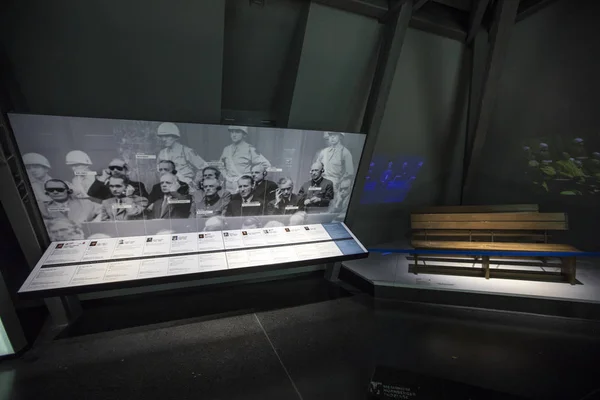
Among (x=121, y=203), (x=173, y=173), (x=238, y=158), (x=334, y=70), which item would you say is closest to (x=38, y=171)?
(x=121, y=203)

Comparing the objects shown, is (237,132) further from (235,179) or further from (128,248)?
(128,248)

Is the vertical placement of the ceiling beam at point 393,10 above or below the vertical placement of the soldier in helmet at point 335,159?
above

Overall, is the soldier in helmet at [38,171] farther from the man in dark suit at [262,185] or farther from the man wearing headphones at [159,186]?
the man in dark suit at [262,185]

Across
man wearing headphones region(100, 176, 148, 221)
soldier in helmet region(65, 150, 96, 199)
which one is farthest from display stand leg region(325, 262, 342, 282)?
soldier in helmet region(65, 150, 96, 199)

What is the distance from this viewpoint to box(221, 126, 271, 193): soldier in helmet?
2.86 metres

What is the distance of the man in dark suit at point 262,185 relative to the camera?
3104 mm

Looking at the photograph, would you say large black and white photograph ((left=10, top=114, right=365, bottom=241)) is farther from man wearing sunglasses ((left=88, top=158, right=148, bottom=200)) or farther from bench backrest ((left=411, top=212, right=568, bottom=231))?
bench backrest ((left=411, top=212, right=568, bottom=231))

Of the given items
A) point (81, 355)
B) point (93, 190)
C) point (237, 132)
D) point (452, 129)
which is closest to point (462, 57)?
point (452, 129)

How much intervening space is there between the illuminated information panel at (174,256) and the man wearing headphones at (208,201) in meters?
0.22

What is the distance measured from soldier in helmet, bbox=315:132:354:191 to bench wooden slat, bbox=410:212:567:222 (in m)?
1.22

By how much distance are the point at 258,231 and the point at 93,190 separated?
1.58 m

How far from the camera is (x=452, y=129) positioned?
14.8 feet

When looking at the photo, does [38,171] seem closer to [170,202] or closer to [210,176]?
[170,202]

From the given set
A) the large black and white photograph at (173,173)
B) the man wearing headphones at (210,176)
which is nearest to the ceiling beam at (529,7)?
the large black and white photograph at (173,173)
